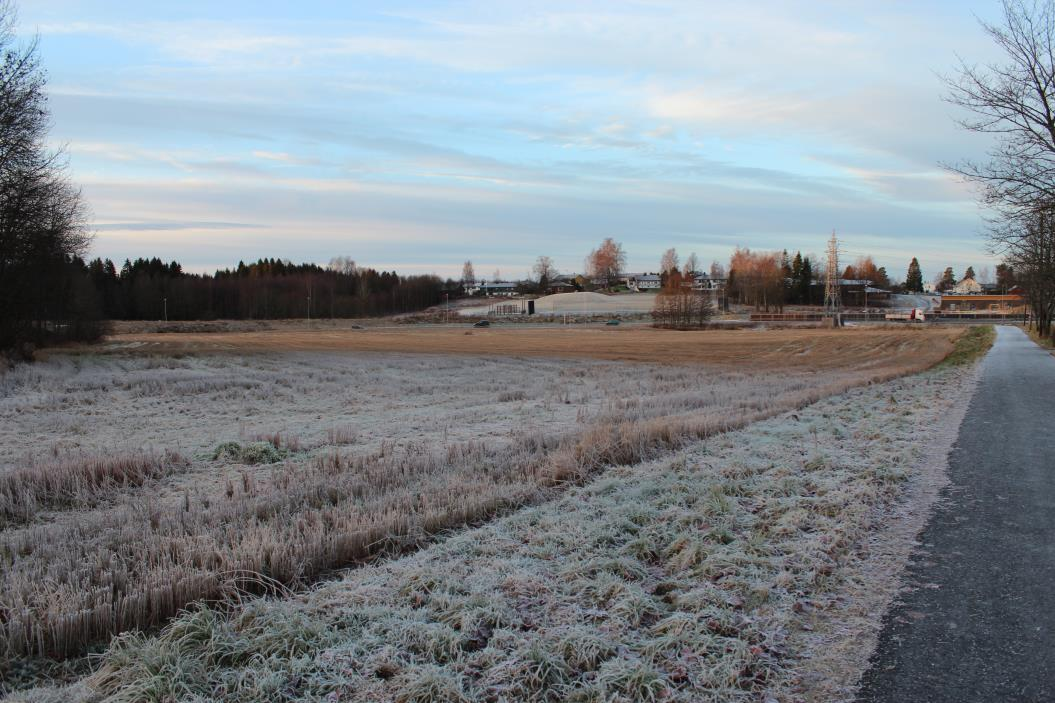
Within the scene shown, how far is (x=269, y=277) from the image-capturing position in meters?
184

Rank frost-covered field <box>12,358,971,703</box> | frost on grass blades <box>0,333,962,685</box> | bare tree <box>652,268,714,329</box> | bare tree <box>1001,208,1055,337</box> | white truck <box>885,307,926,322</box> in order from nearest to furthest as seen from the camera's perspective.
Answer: frost-covered field <box>12,358,971,703</box> → frost on grass blades <box>0,333,962,685</box> → bare tree <box>1001,208,1055,337</box> → bare tree <box>652,268,714,329</box> → white truck <box>885,307,926,322</box>

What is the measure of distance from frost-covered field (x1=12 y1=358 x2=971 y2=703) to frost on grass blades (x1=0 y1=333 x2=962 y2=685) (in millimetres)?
694

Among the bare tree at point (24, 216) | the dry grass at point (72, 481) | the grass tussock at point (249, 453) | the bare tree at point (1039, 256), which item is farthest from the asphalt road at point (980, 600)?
the bare tree at point (24, 216)

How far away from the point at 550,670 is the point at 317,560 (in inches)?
122

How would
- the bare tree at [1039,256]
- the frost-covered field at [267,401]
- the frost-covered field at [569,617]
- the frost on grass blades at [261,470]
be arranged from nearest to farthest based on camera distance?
the frost-covered field at [569,617] → the frost on grass blades at [261,470] → the frost-covered field at [267,401] → the bare tree at [1039,256]

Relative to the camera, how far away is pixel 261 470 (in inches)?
459

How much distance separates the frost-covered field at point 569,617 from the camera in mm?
4152

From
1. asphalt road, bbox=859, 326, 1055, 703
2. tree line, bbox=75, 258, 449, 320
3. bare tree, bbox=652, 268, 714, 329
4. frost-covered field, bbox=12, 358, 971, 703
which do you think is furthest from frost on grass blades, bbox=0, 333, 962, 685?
tree line, bbox=75, 258, 449, 320

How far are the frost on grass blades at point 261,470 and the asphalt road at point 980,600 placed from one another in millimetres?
4444

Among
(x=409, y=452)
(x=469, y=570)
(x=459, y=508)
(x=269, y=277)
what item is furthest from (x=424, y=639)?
(x=269, y=277)

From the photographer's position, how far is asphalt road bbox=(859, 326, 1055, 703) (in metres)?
4.19

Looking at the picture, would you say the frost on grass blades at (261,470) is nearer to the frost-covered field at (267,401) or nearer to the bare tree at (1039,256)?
the frost-covered field at (267,401)

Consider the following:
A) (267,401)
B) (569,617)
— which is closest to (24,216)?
(267,401)

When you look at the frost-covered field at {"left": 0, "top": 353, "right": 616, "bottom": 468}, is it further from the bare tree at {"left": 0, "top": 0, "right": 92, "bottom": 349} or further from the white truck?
the white truck
